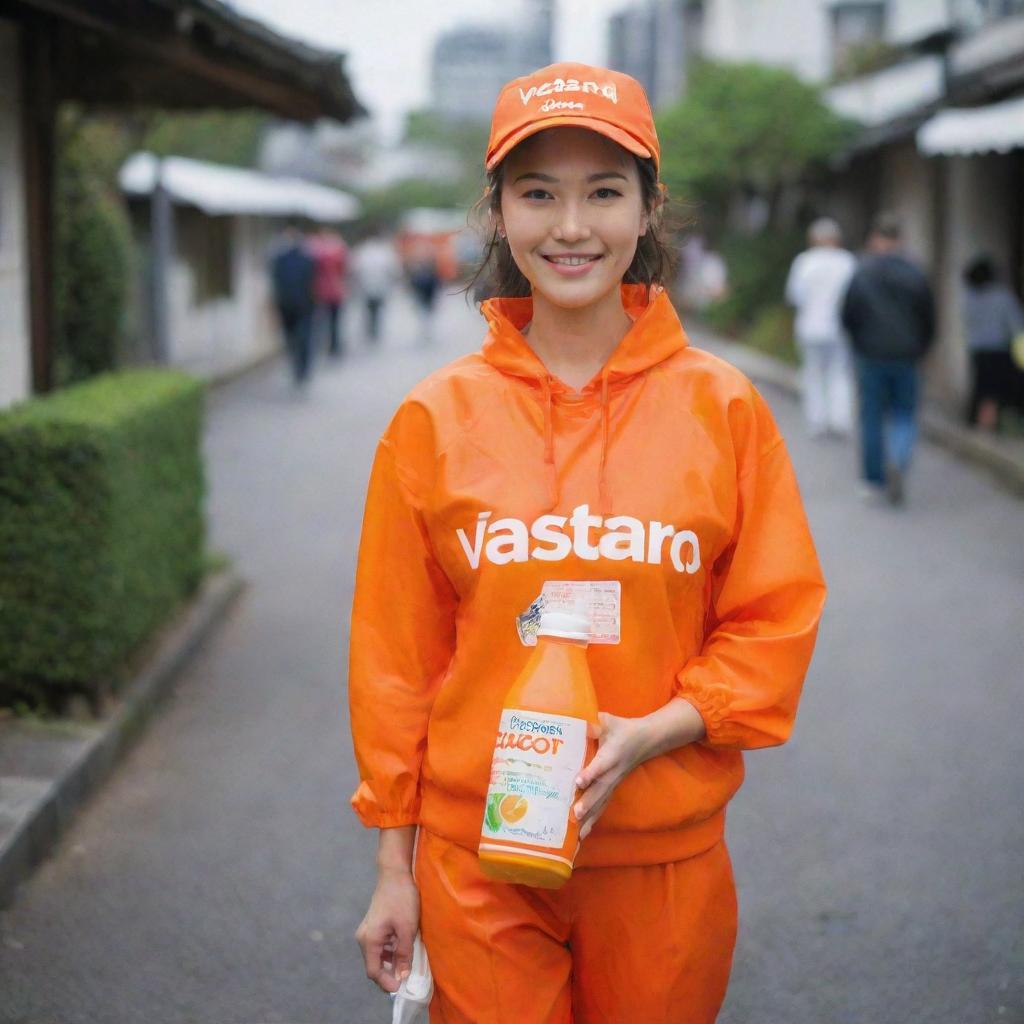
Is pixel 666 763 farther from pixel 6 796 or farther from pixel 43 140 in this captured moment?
pixel 43 140

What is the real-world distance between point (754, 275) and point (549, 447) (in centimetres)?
2413

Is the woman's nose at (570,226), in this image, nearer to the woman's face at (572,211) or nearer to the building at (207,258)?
the woman's face at (572,211)

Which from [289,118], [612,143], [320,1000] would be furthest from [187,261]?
[612,143]

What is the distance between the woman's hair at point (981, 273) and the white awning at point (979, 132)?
3.04 ft

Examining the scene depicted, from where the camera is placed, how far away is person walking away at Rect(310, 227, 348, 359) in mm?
23188

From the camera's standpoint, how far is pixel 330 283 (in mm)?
23547

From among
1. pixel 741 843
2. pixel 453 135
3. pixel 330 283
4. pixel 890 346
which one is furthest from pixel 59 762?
pixel 453 135

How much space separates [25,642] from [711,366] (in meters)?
3.98

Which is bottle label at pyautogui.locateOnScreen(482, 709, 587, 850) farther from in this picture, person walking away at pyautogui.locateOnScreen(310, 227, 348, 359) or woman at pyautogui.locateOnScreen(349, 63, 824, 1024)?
person walking away at pyautogui.locateOnScreen(310, 227, 348, 359)

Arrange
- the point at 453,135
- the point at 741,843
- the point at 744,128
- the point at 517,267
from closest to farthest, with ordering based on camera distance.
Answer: the point at 517,267 < the point at 741,843 < the point at 744,128 < the point at 453,135

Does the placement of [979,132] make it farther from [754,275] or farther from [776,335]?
[754,275]

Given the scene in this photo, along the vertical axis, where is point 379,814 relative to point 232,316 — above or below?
below

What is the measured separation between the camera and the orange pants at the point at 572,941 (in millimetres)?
2262

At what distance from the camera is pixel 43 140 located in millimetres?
8008
